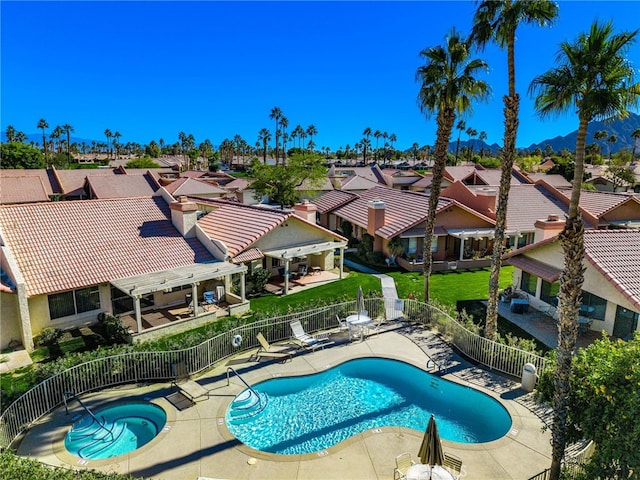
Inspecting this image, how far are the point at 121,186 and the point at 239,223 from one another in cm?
3001

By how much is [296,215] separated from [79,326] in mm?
14517

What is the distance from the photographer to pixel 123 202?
1094 inches

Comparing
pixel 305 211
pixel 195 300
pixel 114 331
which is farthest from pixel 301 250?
pixel 114 331

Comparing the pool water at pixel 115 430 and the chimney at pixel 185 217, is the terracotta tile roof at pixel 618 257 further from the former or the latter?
the chimney at pixel 185 217

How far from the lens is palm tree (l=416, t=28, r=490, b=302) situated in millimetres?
20656

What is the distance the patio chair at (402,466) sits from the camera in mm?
11289

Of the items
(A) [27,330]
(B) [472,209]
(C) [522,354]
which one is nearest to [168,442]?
(A) [27,330]

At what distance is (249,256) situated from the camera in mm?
26391

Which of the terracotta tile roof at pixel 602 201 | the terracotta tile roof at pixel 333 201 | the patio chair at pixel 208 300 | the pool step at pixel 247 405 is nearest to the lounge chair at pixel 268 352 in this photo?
the pool step at pixel 247 405

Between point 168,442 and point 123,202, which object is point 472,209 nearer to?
point 123,202

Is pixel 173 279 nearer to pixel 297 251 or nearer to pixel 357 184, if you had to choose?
pixel 297 251

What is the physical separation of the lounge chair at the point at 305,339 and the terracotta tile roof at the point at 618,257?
41.5 ft

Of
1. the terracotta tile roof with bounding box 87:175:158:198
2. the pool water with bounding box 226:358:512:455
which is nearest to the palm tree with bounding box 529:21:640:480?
the pool water with bounding box 226:358:512:455

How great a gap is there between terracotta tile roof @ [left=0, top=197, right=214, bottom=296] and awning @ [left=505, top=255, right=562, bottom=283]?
17804 millimetres
